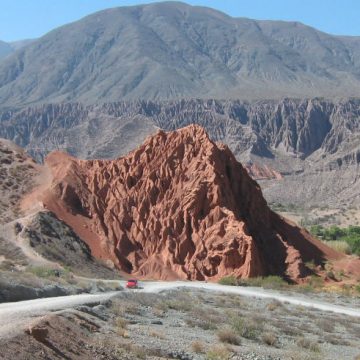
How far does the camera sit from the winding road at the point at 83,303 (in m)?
17.0

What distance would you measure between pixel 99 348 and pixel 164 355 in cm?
225

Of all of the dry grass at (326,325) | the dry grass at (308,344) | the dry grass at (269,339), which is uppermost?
the dry grass at (269,339)

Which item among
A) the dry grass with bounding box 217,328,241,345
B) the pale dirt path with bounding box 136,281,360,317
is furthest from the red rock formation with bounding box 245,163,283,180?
the dry grass with bounding box 217,328,241,345

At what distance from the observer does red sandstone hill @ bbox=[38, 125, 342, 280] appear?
174 ft

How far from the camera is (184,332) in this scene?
75.6 ft

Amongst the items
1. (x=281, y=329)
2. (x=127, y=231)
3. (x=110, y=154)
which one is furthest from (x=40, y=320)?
(x=110, y=154)

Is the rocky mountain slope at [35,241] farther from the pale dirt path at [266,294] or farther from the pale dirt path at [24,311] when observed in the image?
the pale dirt path at [24,311]

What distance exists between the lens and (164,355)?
1822 centimetres

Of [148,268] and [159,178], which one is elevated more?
[159,178]

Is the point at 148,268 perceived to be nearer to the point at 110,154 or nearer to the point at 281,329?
the point at 281,329

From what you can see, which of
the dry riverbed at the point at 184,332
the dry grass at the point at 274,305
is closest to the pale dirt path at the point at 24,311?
the dry riverbed at the point at 184,332

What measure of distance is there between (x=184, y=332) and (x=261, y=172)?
16803 cm

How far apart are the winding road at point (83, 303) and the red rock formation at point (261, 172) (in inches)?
5311

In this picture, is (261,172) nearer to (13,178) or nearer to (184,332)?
(13,178)
